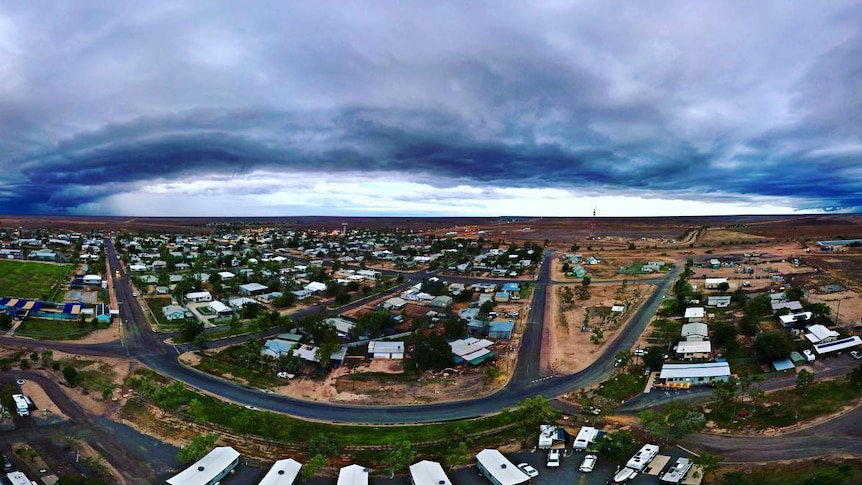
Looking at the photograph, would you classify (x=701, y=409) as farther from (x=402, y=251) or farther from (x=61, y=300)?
(x=402, y=251)

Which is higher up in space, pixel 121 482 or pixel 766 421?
pixel 766 421

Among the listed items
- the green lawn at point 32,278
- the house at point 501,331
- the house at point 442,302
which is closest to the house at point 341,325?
the house at point 442,302

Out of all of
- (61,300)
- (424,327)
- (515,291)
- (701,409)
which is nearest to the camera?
(701,409)

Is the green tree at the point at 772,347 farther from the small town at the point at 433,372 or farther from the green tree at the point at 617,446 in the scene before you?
the green tree at the point at 617,446

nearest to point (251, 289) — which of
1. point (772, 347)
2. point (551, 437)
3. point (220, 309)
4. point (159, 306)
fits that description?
point (220, 309)

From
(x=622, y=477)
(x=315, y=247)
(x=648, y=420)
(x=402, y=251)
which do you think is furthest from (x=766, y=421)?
(x=315, y=247)

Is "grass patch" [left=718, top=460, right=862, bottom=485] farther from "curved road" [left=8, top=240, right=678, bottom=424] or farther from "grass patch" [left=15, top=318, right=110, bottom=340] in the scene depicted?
"grass patch" [left=15, top=318, right=110, bottom=340]
